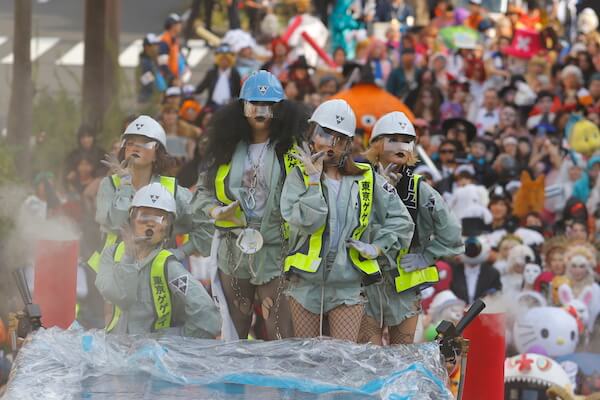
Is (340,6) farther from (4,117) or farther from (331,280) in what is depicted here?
(331,280)

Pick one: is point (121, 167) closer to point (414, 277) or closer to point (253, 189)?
point (253, 189)

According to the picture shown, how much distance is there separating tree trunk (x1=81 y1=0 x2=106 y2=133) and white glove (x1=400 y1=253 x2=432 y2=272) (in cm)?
974

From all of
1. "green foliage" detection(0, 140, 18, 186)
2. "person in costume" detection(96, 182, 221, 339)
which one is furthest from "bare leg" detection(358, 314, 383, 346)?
"green foliage" detection(0, 140, 18, 186)

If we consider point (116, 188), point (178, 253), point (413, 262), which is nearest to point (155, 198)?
point (178, 253)

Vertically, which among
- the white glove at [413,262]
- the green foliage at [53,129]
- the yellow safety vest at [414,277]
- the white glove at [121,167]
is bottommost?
the green foliage at [53,129]

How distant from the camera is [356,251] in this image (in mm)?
9023

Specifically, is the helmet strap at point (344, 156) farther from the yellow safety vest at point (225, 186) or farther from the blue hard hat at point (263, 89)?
the blue hard hat at point (263, 89)

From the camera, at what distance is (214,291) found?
9.87 meters

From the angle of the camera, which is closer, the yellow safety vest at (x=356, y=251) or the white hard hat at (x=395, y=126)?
the yellow safety vest at (x=356, y=251)

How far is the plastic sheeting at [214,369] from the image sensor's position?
20.3ft

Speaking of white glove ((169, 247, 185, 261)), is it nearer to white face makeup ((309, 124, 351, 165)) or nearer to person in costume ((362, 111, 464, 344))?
white face makeup ((309, 124, 351, 165))

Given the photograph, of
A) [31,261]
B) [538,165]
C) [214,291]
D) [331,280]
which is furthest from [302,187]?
[538,165]

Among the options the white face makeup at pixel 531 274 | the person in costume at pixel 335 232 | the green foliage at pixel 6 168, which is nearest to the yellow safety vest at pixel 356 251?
the person in costume at pixel 335 232

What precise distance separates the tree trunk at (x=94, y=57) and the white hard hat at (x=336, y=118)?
10.2m
